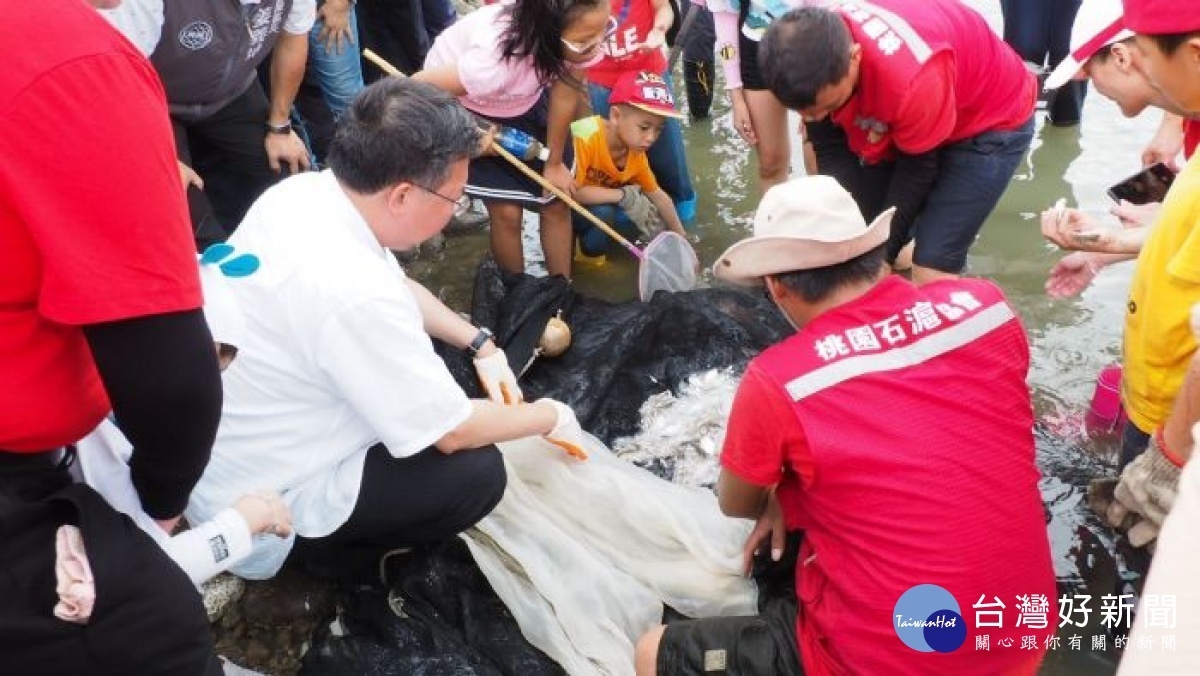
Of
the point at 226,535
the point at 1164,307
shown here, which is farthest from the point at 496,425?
the point at 1164,307

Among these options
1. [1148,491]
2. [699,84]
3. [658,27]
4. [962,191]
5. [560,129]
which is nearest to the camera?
[1148,491]

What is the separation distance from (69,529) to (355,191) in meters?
1.05

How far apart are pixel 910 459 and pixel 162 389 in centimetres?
143

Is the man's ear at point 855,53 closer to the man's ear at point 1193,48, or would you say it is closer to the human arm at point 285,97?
the man's ear at point 1193,48

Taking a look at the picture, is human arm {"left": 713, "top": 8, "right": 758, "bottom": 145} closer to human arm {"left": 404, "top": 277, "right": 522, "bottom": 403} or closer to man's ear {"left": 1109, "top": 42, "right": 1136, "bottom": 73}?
human arm {"left": 404, "top": 277, "right": 522, "bottom": 403}

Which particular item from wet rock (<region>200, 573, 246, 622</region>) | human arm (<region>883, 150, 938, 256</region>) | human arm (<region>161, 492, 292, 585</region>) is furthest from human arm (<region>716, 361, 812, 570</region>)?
human arm (<region>883, 150, 938, 256</region>)

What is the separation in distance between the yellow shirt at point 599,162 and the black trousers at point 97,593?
2.80 meters

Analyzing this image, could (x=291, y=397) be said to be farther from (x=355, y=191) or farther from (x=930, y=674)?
(x=930, y=674)

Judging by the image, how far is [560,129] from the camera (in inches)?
153

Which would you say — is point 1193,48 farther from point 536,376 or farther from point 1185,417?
point 536,376

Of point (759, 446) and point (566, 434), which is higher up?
point (759, 446)

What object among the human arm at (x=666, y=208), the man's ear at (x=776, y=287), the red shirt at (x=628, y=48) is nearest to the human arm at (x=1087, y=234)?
the man's ear at (x=776, y=287)

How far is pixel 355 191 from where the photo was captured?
92.4 inches

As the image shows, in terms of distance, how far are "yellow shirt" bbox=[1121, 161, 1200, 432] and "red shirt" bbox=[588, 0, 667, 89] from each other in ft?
8.15
